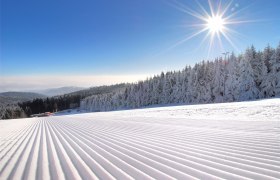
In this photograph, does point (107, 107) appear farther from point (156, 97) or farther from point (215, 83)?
point (215, 83)

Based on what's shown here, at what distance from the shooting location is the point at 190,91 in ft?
171

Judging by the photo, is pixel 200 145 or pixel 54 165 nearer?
pixel 54 165

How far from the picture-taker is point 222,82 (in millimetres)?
44594

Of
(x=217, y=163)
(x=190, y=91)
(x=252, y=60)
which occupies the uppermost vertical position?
(x=252, y=60)

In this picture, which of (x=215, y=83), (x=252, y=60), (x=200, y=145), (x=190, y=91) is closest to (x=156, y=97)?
(x=190, y=91)

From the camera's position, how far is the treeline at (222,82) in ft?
122

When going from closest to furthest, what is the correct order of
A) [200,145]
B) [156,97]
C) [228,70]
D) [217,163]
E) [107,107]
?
1. [217,163]
2. [200,145]
3. [228,70]
4. [156,97]
5. [107,107]

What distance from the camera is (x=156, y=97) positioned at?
6419 cm

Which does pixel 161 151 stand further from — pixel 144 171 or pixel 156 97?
pixel 156 97

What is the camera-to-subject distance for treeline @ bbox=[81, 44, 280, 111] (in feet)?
122

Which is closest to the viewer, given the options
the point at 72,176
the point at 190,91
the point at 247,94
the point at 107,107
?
the point at 72,176

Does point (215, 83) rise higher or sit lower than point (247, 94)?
higher

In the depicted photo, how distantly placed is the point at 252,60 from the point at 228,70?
4887 millimetres

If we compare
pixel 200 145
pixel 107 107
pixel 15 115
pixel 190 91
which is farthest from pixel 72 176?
pixel 15 115
